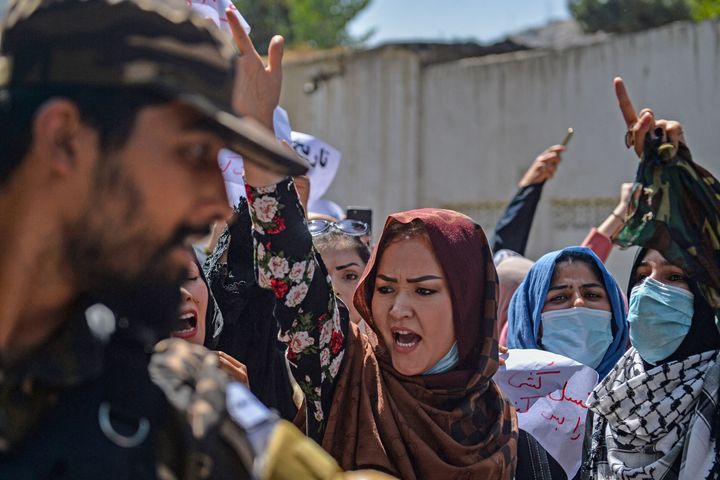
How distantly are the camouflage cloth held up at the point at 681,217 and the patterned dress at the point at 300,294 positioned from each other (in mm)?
810

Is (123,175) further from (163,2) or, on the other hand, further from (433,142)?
(433,142)

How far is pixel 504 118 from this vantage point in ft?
36.2

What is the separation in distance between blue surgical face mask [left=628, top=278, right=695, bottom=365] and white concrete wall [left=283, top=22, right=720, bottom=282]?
20.9 feet

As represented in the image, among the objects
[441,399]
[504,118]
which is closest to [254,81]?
[441,399]

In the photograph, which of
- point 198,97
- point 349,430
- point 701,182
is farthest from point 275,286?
point 198,97

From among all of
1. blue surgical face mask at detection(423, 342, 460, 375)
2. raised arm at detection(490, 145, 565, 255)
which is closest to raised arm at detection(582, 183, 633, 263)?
raised arm at detection(490, 145, 565, 255)

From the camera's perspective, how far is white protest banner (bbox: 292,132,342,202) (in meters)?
5.14

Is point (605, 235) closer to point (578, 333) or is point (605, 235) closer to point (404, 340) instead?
point (578, 333)

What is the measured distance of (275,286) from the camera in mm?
2473

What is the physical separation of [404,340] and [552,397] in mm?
749

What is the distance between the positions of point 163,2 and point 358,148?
11.0 meters

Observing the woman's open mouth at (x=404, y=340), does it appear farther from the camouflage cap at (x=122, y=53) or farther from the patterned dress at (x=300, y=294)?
the camouflage cap at (x=122, y=53)

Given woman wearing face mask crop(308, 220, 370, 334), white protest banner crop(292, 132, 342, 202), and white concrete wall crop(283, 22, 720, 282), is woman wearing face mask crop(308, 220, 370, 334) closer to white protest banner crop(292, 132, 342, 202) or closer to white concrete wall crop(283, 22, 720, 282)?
white protest banner crop(292, 132, 342, 202)

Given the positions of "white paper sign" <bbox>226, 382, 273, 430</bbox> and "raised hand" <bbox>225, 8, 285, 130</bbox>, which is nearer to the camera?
"white paper sign" <bbox>226, 382, 273, 430</bbox>
